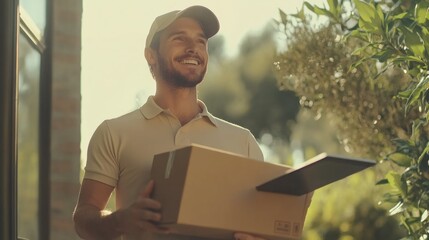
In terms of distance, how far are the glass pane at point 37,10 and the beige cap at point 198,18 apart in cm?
162

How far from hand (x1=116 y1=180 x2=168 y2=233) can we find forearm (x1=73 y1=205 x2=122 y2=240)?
87 mm

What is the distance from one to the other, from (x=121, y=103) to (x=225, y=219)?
14.3ft

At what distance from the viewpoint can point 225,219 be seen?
11.4 ft

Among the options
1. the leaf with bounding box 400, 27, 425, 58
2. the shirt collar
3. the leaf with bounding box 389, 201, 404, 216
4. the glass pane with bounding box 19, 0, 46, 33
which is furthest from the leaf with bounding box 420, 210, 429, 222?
A: the glass pane with bounding box 19, 0, 46, 33

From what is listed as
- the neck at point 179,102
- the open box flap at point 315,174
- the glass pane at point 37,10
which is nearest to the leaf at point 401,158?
the open box flap at point 315,174

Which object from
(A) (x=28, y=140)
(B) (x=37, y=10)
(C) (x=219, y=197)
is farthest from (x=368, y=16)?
(B) (x=37, y=10)

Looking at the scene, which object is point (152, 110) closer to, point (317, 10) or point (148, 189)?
point (148, 189)

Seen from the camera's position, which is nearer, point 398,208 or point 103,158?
point 103,158

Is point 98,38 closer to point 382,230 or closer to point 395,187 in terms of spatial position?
point 382,230

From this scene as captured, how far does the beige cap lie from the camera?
3781 mm

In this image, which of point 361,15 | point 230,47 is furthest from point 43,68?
point 230,47

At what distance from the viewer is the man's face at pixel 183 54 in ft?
12.2

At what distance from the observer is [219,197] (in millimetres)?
3488

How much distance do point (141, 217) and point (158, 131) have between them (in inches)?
18.2
